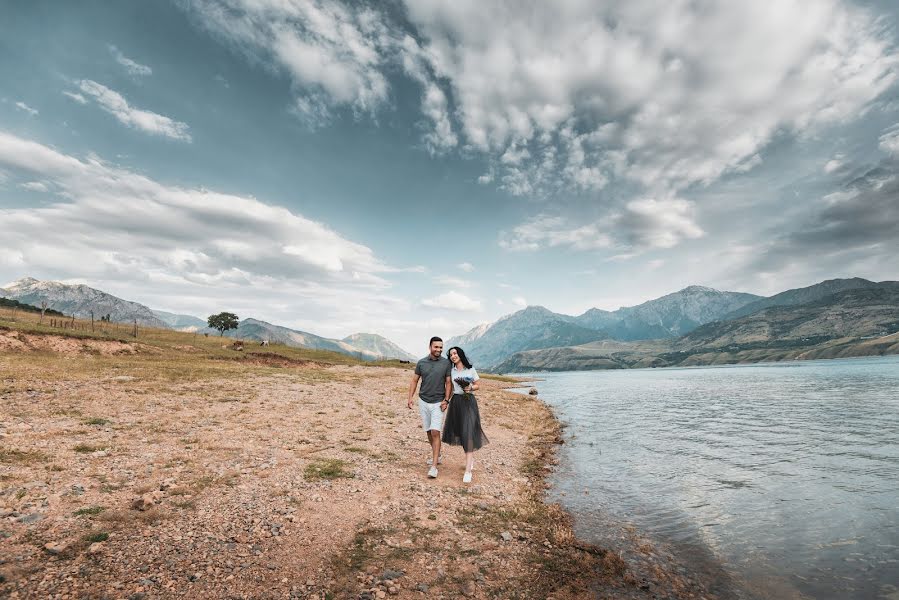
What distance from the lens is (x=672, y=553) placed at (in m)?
10.8

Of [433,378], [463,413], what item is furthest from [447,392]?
[463,413]

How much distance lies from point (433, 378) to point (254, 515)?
269 inches

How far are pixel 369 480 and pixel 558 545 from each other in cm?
702

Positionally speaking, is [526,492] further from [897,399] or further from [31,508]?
[897,399]

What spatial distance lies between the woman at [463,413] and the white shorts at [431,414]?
1.86 ft

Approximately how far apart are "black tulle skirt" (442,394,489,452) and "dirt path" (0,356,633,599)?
1.53 meters

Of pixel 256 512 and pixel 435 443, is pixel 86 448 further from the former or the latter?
pixel 435 443

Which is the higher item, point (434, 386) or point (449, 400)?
point (434, 386)

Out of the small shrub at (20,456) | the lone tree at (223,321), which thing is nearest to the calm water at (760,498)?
the small shrub at (20,456)

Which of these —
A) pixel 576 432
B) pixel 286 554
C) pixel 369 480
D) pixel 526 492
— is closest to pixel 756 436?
pixel 576 432

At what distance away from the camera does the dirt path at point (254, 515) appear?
7.71m

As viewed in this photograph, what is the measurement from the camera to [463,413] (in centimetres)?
1502

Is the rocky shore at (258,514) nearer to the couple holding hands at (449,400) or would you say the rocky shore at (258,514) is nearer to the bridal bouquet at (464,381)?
the couple holding hands at (449,400)

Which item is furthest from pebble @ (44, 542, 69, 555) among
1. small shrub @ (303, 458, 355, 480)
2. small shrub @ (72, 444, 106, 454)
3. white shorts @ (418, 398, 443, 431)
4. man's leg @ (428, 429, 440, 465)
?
man's leg @ (428, 429, 440, 465)
